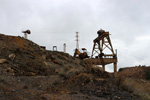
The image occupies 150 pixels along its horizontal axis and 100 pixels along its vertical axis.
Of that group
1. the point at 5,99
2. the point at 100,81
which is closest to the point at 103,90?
the point at 100,81

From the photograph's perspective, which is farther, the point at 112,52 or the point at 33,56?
the point at 112,52

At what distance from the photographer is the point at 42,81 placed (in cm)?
1106

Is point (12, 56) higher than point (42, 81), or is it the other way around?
point (12, 56)

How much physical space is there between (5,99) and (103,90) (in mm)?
5643

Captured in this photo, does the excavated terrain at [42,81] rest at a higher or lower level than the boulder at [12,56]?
lower

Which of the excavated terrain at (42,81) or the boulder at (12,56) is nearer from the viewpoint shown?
the excavated terrain at (42,81)

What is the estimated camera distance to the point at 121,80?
11.1 m

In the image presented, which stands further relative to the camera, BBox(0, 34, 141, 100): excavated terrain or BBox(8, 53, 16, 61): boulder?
BBox(8, 53, 16, 61): boulder

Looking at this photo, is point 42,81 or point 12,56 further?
point 12,56

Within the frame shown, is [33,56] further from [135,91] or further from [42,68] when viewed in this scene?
[135,91]

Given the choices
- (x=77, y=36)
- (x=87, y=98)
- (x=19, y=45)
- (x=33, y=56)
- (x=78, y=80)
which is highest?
(x=77, y=36)

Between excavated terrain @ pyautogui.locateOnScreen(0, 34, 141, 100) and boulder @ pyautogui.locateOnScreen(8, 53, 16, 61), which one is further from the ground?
boulder @ pyautogui.locateOnScreen(8, 53, 16, 61)

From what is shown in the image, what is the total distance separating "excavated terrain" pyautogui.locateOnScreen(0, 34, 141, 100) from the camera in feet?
25.6

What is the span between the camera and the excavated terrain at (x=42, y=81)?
7.80 meters
